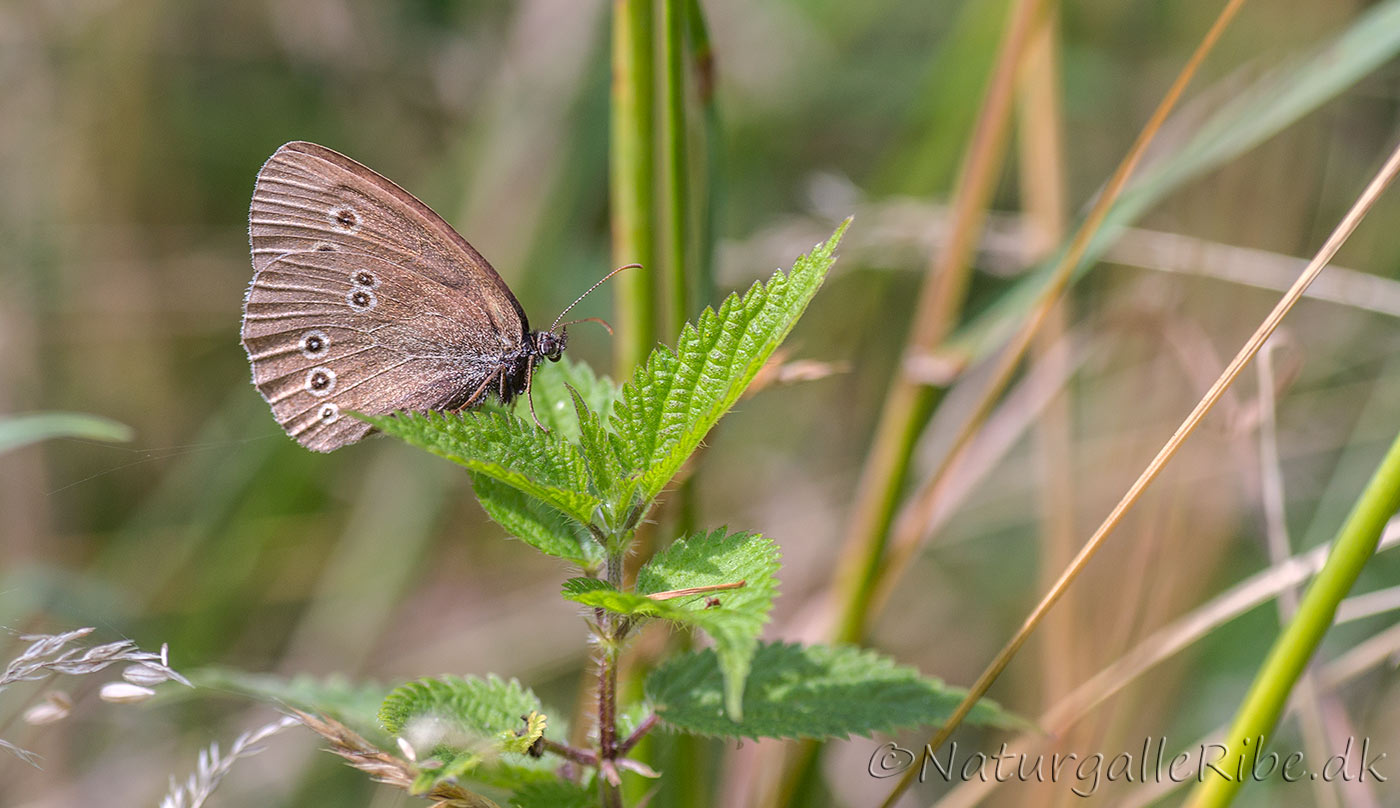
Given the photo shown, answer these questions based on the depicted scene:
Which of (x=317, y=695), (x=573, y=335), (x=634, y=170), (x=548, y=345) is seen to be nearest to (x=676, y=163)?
(x=634, y=170)

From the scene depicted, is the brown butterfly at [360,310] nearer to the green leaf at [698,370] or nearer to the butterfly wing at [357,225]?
the butterfly wing at [357,225]

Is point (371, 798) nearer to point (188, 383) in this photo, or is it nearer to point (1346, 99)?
point (188, 383)

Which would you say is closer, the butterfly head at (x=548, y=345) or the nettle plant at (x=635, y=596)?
the nettle plant at (x=635, y=596)

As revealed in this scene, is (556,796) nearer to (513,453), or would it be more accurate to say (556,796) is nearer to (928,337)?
(513,453)

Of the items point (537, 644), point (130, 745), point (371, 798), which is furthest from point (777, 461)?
point (130, 745)

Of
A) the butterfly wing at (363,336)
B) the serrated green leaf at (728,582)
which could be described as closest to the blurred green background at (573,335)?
the butterfly wing at (363,336)

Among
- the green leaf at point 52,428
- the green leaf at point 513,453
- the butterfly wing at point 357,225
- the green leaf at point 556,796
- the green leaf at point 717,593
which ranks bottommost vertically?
the green leaf at point 556,796
